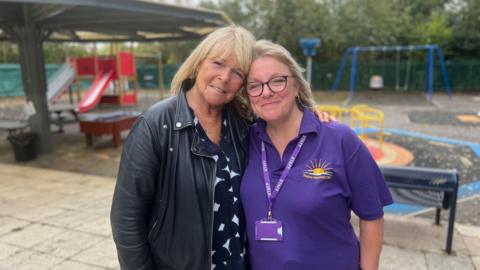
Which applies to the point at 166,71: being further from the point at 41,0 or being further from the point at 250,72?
the point at 250,72

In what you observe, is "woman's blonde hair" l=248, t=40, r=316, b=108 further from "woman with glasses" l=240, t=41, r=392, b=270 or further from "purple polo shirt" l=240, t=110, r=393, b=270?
"purple polo shirt" l=240, t=110, r=393, b=270

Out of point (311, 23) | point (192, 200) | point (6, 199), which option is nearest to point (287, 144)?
point (192, 200)

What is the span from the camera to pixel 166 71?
2881 cm

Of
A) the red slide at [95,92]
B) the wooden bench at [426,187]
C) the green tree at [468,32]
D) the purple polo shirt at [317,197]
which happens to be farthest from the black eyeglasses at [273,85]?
the green tree at [468,32]

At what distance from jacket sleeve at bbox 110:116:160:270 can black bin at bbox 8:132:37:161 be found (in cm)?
717

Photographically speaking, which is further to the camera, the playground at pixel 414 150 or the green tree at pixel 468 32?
the green tree at pixel 468 32

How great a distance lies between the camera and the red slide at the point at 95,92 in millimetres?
13940

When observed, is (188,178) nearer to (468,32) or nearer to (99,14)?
(99,14)

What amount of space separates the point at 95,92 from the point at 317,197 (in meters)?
14.2

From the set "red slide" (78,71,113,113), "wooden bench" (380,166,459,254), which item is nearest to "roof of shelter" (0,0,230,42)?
"red slide" (78,71,113,113)

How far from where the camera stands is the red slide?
45.7 ft

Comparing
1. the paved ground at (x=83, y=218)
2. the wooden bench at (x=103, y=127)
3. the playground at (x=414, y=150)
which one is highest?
the wooden bench at (x=103, y=127)

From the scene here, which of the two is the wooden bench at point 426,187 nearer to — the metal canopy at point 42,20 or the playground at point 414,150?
the playground at point 414,150

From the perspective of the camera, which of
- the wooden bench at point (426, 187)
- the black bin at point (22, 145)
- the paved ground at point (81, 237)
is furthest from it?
the black bin at point (22, 145)
